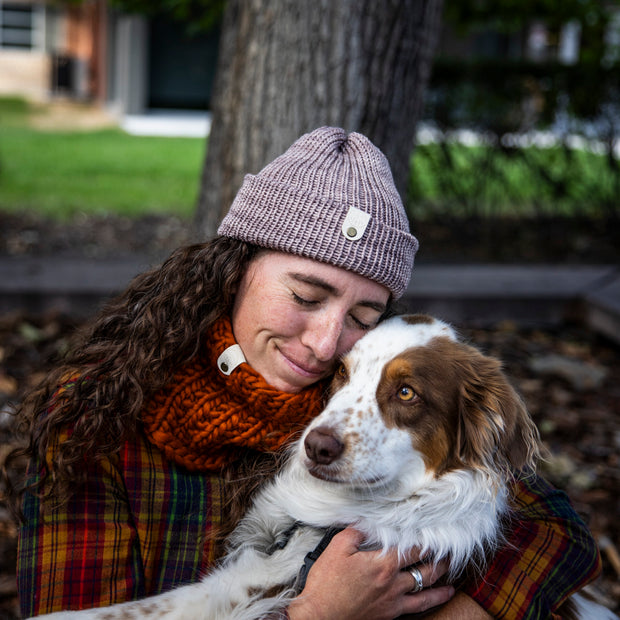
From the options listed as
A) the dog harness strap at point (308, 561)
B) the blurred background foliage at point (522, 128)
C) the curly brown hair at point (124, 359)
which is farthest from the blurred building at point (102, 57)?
the dog harness strap at point (308, 561)

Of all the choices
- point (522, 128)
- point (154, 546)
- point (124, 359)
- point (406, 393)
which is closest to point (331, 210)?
point (406, 393)

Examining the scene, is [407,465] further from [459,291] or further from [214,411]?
[459,291]

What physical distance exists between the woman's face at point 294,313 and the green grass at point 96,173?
818 centimetres

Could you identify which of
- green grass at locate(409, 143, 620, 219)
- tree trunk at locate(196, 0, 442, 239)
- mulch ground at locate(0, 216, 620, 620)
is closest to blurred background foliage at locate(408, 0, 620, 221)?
green grass at locate(409, 143, 620, 219)

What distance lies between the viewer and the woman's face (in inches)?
93.5

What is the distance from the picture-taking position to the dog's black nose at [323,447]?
7.34 ft

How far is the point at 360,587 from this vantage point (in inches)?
87.7

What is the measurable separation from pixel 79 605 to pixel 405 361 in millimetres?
1183

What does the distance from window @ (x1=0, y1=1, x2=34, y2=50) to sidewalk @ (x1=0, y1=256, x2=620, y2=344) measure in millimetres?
22888

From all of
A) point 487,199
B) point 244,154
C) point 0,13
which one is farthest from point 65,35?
point 244,154

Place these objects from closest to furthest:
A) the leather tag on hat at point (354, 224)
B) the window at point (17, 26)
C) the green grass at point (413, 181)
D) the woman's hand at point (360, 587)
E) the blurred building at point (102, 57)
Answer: the woman's hand at point (360, 587)
the leather tag on hat at point (354, 224)
the green grass at point (413, 181)
the blurred building at point (102, 57)
the window at point (17, 26)

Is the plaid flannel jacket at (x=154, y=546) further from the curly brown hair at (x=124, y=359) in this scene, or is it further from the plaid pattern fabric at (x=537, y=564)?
the curly brown hair at (x=124, y=359)

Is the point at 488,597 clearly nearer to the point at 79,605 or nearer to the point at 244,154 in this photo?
the point at 79,605

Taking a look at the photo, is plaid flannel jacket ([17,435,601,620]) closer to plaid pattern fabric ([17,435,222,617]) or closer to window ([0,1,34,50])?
plaid pattern fabric ([17,435,222,617])
